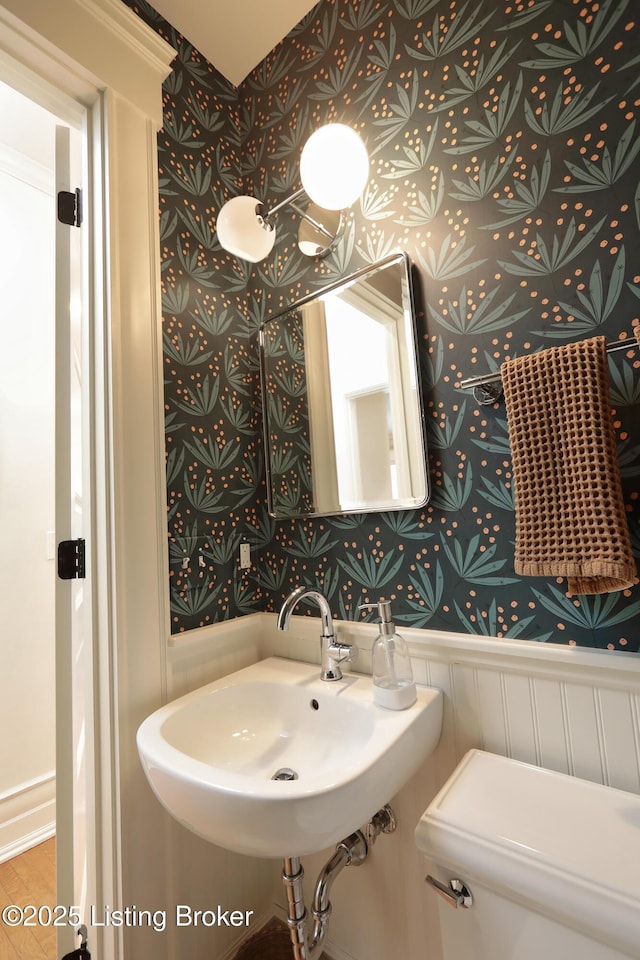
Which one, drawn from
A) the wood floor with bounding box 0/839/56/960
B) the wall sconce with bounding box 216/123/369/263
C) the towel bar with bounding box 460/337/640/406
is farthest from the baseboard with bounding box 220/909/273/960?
the wall sconce with bounding box 216/123/369/263

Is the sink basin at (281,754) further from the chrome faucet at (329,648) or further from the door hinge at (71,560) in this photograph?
the door hinge at (71,560)

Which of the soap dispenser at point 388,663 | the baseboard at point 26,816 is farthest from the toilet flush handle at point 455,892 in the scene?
the baseboard at point 26,816

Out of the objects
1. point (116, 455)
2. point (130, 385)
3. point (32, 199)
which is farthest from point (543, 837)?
point (32, 199)

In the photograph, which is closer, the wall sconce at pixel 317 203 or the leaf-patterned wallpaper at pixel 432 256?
the leaf-patterned wallpaper at pixel 432 256

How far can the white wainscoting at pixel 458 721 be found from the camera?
78 cm

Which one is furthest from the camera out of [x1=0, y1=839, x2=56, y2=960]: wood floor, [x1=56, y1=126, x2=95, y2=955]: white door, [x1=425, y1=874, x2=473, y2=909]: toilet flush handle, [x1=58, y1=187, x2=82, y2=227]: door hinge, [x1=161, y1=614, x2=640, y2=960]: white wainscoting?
[x1=0, y1=839, x2=56, y2=960]: wood floor

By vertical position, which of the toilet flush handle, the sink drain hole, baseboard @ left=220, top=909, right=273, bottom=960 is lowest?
baseboard @ left=220, top=909, right=273, bottom=960

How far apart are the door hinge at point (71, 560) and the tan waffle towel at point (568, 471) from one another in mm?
971

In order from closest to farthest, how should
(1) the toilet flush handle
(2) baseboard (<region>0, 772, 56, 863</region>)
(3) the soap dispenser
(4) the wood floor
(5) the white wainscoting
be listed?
Result: (1) the toilet flush handle < (5) the white wainscoting < (3) the soap dispenser < (4) the wood floor < (2) baseboard (<region>0, 772, 56, 863</region>)

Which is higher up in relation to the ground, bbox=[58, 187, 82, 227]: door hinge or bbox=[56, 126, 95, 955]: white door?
bbox=[58, 187, 82, 227]: door hinge

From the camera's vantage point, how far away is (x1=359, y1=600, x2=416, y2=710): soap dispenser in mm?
900

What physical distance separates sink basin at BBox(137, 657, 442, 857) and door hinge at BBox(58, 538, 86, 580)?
14.8 inches

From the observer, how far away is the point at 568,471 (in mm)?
744

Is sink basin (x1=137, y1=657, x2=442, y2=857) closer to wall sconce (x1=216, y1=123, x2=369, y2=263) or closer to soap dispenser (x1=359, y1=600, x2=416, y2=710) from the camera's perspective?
soap dispenser (x1=359, y1=600, x2=416, y2=710)
